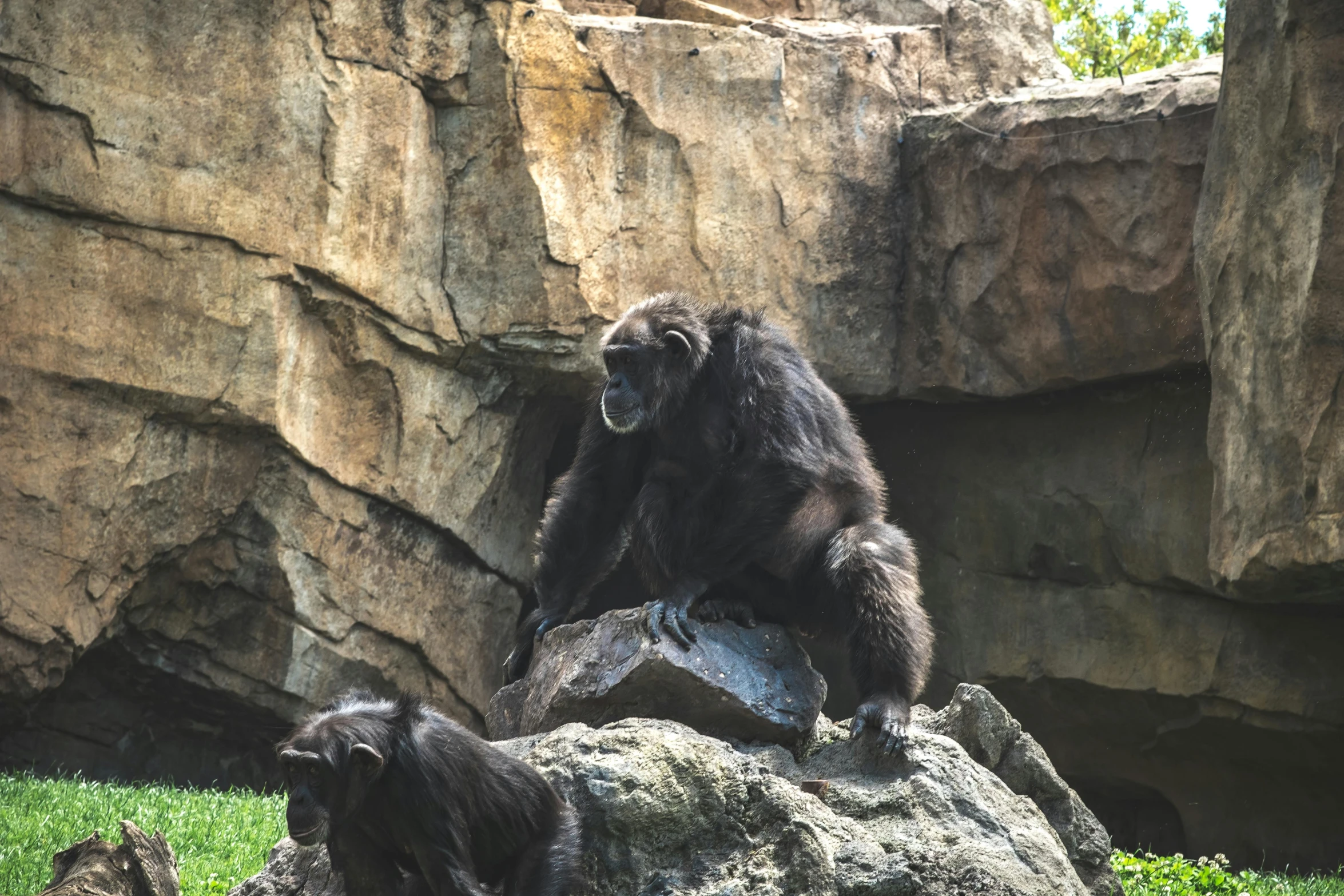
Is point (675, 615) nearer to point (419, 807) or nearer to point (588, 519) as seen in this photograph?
point (588, 519)

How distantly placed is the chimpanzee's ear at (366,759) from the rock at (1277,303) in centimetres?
574

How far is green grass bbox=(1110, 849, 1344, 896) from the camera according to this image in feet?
23.0

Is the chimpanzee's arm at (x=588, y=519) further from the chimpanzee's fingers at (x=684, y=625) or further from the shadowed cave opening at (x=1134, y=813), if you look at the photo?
the shadowed cave opening at (x=1134, y=813)

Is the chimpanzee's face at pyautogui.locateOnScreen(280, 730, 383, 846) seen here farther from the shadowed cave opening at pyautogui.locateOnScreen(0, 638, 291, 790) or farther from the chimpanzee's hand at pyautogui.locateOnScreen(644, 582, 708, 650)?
the shadowed cave opening at pyautogui.locateOnScreen(0, 638, 291, 790)

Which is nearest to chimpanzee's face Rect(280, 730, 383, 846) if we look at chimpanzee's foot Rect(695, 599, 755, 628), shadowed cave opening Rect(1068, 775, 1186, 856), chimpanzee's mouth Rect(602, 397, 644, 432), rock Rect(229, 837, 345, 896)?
rock Rect(229, 837, 345, 896)

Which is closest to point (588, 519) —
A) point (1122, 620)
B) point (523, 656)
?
point (523, 656)

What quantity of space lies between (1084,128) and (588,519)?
5.05 meters

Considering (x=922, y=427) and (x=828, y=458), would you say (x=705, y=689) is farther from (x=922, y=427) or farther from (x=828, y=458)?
(x=922, y=427)

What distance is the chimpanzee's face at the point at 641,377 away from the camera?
23.4 ft

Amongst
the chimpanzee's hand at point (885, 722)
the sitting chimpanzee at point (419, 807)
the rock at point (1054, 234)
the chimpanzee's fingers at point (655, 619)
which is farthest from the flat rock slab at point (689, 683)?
the rock at point (1054, 234)

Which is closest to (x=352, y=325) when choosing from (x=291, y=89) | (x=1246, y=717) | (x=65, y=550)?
(x=291, y=89)

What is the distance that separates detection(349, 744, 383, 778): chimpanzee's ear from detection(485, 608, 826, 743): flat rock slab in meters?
1.80

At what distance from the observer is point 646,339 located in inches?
288

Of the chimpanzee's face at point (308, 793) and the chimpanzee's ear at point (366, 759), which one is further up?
the chimpanzee's ear at point (366, 759)
